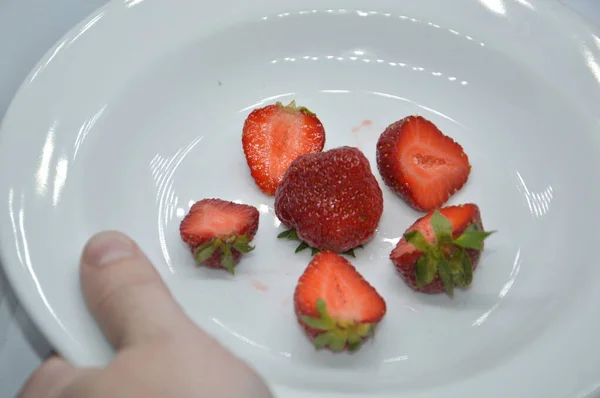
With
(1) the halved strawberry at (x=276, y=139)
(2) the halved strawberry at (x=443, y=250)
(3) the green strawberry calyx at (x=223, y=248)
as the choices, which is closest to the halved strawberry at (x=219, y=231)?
(3) the green strawberry calyx at (x=223, y=248)

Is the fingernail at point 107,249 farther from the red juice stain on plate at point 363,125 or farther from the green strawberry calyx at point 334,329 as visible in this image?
the red juice stain on plate at point 363,125

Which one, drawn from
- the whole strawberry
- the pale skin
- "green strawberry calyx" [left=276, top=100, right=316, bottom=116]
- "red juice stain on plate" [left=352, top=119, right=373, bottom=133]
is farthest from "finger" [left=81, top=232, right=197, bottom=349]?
"red juice stain on plate" [left=352, top=119, right=373, bottom=133]

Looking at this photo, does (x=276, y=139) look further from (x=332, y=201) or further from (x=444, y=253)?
(x=444, y=253)

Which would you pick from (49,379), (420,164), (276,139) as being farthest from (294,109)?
(49,379)

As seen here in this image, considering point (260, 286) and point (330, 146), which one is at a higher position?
point (330, 146)

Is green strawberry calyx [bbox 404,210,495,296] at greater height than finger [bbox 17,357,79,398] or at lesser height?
greater

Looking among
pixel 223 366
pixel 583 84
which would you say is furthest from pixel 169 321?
pixel 583 84

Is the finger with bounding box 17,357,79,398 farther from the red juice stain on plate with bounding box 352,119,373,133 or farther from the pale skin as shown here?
the red juice stain on plate with bounding box 352,119,373,133
